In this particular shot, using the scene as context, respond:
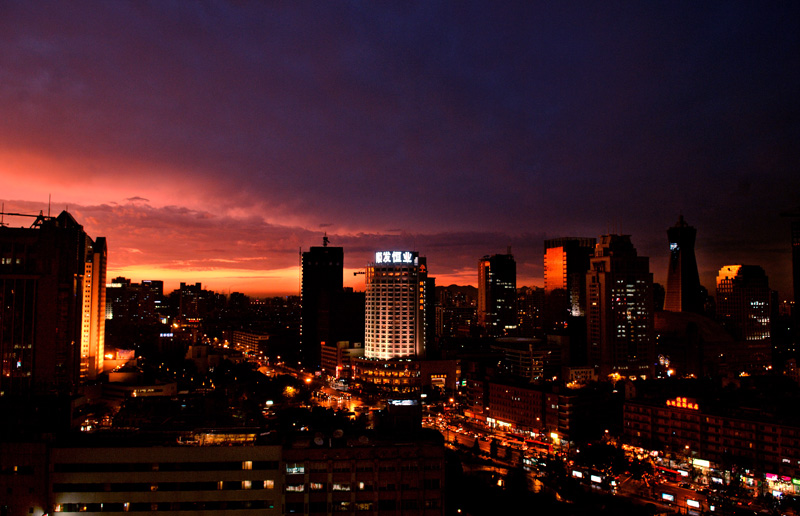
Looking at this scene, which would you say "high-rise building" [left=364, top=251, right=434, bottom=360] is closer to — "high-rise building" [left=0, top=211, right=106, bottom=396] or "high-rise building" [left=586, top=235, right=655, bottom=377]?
Answer: "high-rise building" [left=586, top=235, right=655, bottom=377]

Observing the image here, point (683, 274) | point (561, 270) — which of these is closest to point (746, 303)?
point (683, 274)

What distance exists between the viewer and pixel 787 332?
318 feet

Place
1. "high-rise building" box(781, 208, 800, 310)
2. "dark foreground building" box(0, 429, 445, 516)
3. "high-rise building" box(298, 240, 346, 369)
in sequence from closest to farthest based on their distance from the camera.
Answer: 1. "dark foreground building" box(0, 429, 445, 516)
2. "high-rise building" box(781, 208, 800, 310)
3. "high-rise building" box(298, 240, 346, 369)

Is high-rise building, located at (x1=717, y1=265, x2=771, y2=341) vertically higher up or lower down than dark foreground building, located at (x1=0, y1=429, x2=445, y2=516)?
higher up

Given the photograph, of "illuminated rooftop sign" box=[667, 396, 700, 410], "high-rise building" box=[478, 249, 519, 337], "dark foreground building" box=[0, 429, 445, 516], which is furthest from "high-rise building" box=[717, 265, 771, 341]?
"dark foreground building" box=[0, 429, 445, 516]

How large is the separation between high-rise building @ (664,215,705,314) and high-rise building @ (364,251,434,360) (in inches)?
2111

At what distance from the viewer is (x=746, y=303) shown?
9844cm

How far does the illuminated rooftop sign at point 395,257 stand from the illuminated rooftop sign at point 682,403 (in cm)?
3940

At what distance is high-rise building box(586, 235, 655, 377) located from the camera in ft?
229

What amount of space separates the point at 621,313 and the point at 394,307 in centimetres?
2727

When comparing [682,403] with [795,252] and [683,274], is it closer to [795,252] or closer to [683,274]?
[795,252]

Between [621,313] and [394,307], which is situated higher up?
[394,307]

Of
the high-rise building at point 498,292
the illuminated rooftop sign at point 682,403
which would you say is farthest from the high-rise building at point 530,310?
the illuminated rooftop sign at point 682,403

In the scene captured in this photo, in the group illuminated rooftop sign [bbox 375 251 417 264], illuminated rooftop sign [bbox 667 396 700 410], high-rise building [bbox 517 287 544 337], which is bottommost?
illuminated rooftop sign [bbox 667 396 700 410]
